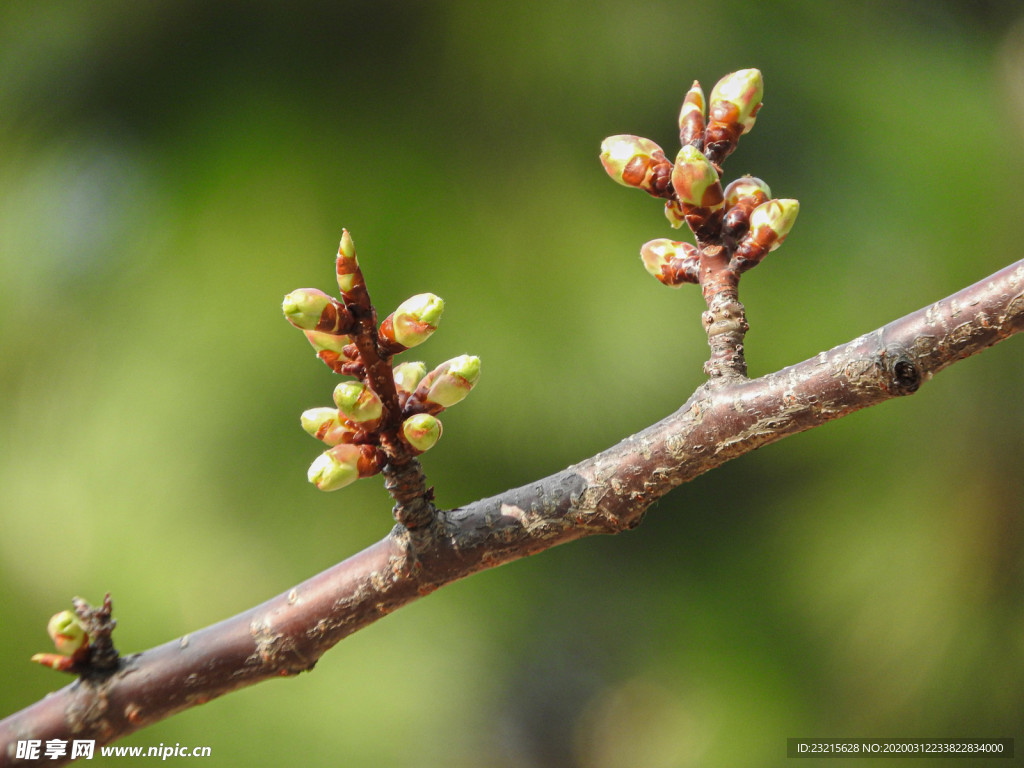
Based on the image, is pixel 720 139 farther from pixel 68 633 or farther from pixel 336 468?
pixel 68 633

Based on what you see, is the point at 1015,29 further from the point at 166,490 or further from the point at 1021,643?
the point at 166,490

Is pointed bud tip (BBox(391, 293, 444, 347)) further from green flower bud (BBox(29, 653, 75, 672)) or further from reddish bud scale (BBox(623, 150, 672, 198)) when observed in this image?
green flower bud (BBox(29, 653, 75, 672))

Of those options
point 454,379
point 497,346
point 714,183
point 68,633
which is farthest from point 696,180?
point 497,346

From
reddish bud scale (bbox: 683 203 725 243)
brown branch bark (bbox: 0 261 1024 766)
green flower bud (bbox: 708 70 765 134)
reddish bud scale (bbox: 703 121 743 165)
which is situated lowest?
brown branch bark (bbox: 0 261 1024 766)

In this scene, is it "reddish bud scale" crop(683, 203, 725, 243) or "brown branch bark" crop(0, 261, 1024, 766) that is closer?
"brown branch bark" crop(0, 261, 1024, 766)

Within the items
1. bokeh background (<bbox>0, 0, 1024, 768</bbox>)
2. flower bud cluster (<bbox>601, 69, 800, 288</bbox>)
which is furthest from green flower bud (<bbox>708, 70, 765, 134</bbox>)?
bokeh background (<bbox>0, 0, 1024, 768</bbox>)

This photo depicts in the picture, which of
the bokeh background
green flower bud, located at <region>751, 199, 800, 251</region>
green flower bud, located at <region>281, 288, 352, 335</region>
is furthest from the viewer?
the bokeh background

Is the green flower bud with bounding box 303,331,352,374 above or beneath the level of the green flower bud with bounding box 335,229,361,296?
beneath
